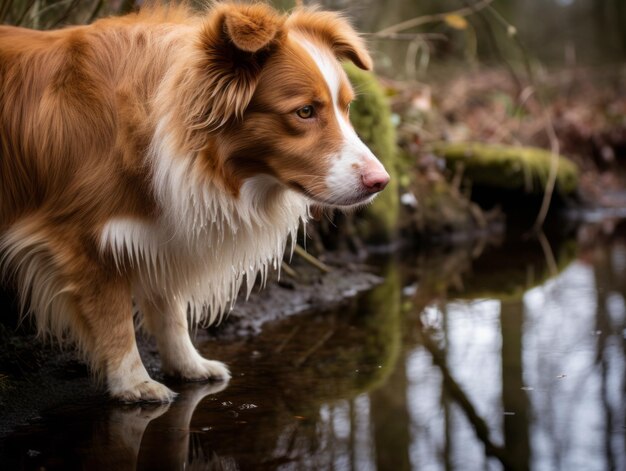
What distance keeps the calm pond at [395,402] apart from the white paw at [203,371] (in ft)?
0.22

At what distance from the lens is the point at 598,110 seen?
13.0 metres

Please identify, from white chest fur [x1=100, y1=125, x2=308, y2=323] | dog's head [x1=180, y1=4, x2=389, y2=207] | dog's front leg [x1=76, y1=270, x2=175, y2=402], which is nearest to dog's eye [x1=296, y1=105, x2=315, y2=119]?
dog's head [x1=180, y1=4, x2=389, y2=207]

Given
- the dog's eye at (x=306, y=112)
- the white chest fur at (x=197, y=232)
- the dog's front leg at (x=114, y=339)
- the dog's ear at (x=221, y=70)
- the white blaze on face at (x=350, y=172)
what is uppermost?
the dog's ear at (x=221, y=70)

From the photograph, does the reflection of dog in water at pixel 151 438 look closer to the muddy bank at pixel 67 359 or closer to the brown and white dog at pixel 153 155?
the brown and white dog at pixel 153 155

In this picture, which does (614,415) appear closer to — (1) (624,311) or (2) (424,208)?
(1) (624,311)

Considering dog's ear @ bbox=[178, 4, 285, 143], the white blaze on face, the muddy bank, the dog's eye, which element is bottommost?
the muddy bank

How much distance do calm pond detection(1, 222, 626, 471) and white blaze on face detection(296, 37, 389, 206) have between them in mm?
862

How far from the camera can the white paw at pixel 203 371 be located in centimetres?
374

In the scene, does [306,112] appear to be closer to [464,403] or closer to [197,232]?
[197,232]

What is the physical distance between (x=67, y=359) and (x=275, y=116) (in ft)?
5.42

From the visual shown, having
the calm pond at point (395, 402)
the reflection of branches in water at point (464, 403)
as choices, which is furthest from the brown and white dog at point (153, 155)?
the reflection of branches in water at point (464, 403)

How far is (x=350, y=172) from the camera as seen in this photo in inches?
124

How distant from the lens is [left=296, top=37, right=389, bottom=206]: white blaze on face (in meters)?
3.14

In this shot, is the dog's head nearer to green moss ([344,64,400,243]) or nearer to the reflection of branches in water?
the reflection of branches in water
